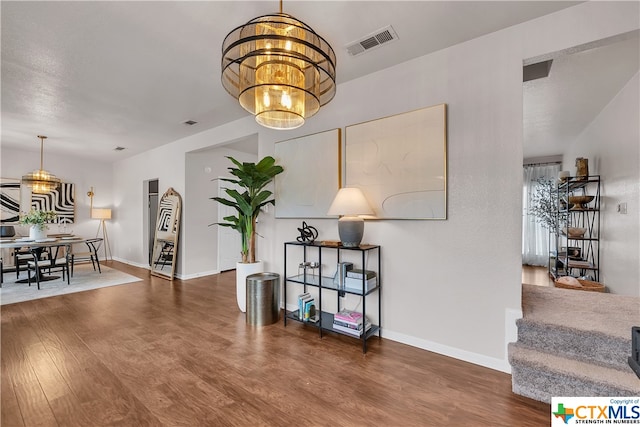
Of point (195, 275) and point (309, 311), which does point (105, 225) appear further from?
point (309, 311)

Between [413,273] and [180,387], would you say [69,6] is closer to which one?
[180,387]

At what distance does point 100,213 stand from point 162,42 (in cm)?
673

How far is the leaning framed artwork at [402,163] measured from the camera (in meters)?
2.56

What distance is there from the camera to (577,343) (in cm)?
204

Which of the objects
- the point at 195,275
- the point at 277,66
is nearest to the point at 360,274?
the point at 277,66

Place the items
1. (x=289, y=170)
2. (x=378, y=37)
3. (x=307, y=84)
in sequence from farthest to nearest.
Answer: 1. (x=289, y=170)
2. (x=378, y=37)
3. (x=307, y=84)

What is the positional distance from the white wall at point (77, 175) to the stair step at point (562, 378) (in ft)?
29.3

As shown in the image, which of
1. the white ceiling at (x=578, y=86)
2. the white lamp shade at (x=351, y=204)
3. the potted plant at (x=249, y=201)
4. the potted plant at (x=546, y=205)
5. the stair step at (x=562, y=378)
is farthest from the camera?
the potted plant at (x=546, y=205)

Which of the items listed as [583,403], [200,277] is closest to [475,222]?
[583,403]

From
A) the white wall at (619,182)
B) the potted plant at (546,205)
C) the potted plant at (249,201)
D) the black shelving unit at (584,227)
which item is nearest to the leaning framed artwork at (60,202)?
the potted plant at (249,201)

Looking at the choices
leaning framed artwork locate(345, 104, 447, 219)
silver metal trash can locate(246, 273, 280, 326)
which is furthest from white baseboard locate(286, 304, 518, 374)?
silver metal trash can locate(246, 273, 280, 326)

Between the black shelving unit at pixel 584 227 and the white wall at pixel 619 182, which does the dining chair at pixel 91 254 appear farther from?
the black shelving unit at pixel 584 227

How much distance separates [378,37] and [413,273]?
2174 mm

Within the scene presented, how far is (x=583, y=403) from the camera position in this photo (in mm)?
1748
